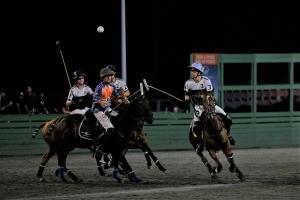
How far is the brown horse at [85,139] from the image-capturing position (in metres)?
17.0

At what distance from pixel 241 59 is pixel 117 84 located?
11114 millimetres

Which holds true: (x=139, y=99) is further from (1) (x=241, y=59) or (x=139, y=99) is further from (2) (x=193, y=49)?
(2) (x=193, y=49)

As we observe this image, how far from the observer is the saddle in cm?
1781

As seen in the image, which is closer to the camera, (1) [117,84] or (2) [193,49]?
(1) [117,84]

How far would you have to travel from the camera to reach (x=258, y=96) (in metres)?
29.4

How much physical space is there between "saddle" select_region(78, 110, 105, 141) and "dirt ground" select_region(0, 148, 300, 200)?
3.33ft

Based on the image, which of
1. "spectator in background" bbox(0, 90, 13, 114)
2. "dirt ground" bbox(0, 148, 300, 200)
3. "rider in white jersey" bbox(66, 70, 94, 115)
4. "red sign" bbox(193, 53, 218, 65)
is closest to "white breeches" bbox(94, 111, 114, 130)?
"dirt ground" bbox(0, 148, 300, 200)

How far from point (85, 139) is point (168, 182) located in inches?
85.1

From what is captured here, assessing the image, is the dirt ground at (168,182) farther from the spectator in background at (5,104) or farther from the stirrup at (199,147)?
the spectator in background at (5,104)

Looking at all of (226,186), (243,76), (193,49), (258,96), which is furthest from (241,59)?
(193,49)

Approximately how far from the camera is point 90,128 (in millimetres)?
17891

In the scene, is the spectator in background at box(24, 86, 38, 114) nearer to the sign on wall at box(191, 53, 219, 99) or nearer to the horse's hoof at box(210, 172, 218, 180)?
the sign on wall at box(191, 53, 219, 99)

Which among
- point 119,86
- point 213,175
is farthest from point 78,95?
point 213,175

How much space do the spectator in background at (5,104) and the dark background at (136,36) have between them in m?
8.88
